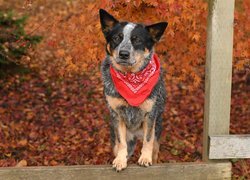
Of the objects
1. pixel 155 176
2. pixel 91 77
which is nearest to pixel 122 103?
pixel 155 176

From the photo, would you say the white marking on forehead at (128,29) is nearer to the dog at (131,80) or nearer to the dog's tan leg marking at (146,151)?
the dog at (131,80)

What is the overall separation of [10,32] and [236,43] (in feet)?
14.4

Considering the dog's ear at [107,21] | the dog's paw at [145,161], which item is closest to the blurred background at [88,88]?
the dog's ear at [107,21]

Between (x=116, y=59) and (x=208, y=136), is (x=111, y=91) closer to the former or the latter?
(x=116, y=59)

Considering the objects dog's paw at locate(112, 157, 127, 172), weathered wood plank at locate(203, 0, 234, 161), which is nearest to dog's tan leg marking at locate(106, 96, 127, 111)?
dog's paw at locate(112, 157, 127, 172)

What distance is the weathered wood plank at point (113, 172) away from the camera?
13.4 ft

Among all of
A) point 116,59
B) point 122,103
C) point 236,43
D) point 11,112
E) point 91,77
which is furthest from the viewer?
point 91,77

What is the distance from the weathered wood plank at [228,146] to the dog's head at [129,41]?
1.00 meters

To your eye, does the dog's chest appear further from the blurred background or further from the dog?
the blurred background

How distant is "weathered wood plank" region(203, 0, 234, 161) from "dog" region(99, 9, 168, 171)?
1.56 feet

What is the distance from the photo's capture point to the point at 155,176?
13.6ft

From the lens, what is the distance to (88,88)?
910cm

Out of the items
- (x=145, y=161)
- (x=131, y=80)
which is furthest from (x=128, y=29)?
(x=145, y=161)

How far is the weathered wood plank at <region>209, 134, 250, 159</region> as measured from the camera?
4.15 meters
